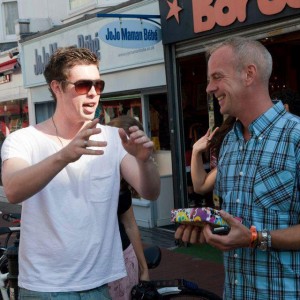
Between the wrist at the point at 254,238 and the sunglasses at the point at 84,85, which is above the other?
the sunglasses at the point at 84,85

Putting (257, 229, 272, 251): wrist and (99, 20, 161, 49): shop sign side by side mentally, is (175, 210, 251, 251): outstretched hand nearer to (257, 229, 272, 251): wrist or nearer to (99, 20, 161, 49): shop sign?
(257, 229, 272, 251): wrist

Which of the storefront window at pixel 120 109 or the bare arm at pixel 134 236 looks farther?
the storefront window at pixel 120 109

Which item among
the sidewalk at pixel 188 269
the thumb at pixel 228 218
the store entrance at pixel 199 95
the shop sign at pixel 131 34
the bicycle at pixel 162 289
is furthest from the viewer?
the shop sign at pixel 131 34

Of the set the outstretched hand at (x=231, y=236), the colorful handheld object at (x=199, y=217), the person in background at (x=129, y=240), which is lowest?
the person in background at (x=129, y=240)

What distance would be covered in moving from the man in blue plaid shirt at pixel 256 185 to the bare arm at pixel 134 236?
112 cm

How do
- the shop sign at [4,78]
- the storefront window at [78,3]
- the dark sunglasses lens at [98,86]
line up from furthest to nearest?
the shop sign at [4,78] < the storefront window at [78,3] < the dark sunglasses lens at [98,86]

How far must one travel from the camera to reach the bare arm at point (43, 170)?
2215 mm

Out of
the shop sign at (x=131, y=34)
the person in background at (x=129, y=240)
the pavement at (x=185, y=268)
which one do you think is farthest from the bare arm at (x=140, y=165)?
the shop sign at (x=131, y=34)

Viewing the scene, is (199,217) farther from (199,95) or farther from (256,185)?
(199,95)

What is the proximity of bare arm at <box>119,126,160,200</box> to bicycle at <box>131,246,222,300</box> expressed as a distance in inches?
36.4

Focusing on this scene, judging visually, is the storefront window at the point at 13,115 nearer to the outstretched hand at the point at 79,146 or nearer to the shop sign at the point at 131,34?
the shop sign at the point at 131,34

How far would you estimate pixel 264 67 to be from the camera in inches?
95.4

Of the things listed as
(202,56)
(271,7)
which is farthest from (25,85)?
(271,7)

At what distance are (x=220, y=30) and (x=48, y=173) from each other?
18.9ft
